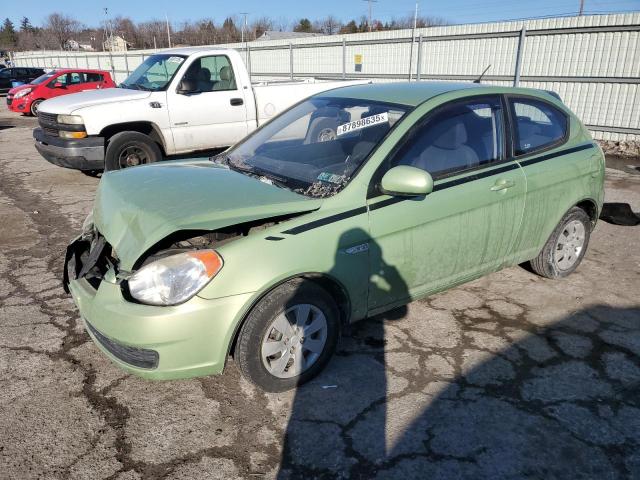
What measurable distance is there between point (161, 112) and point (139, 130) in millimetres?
432

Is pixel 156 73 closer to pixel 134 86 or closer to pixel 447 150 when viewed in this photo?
pixel 134 86

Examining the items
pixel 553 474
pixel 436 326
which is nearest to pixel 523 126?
pixel 436 326

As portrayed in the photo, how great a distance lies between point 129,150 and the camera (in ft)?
24.5

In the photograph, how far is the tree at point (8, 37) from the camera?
84.9m

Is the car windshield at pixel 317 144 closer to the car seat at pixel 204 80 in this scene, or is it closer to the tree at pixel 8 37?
the car seat at pixel 204 80

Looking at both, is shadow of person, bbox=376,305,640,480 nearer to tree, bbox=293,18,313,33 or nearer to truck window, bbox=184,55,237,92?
truck window, bbox=184,55,237,92

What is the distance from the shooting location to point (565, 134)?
4.19 m

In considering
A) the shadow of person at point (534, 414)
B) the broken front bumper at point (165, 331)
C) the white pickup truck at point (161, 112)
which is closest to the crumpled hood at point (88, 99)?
the white pickup truck at point (161, 112)

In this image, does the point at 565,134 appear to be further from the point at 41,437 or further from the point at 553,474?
the point at 41,437

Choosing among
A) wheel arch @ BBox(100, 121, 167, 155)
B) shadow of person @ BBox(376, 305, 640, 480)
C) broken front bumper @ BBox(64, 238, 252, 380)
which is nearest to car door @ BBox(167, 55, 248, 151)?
wheel arch @ BBox(100, 121, 167, 155)

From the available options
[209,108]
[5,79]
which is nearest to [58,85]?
[5,79]

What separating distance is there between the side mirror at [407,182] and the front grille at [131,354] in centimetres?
158

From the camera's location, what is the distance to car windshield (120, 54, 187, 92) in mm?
7754

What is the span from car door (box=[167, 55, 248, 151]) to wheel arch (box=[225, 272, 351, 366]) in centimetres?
558
